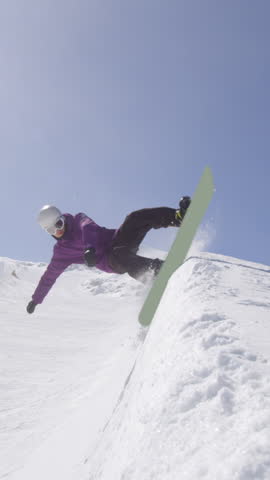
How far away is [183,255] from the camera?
391cm

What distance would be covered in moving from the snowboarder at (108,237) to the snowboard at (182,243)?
0.33m

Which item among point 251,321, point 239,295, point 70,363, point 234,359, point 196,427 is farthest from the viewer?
point 70,363

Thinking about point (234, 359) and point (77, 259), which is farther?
point (77, 259)

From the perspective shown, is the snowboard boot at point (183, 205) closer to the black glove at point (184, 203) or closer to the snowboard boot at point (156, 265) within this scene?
the black glove at point (184, 203)

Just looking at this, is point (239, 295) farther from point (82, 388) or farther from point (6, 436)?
point (82, 388)

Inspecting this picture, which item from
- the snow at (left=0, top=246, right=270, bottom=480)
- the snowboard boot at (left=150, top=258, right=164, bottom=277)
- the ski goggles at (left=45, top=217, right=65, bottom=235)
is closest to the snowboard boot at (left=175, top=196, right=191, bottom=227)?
the snowboard boot at (left=150, top=258, right=164, bottom=277)

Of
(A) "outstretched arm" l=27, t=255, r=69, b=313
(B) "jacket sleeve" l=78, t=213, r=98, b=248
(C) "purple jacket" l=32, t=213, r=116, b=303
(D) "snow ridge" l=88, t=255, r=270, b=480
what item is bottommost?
(A) "outstretched arm" l=27, t=255, r=69, b=313

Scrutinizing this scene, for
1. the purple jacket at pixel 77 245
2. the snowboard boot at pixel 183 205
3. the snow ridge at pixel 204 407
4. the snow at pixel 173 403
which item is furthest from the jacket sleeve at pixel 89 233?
the snow ridge at pixel 204 407

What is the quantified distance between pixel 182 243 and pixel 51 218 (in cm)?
212

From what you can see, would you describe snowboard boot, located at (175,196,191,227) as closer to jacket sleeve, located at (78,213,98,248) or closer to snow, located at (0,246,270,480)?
jacket sleeve, located at (78,213,98,248)

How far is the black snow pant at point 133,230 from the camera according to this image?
4699mm

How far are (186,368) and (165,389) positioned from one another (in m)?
0.09

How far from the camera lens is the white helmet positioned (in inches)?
204

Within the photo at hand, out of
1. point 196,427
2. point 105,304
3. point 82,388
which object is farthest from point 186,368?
point 105,304
